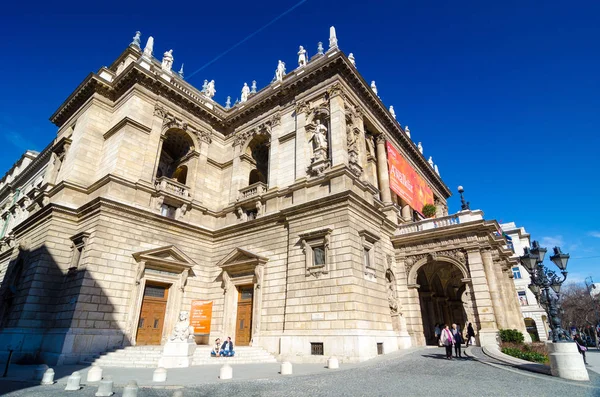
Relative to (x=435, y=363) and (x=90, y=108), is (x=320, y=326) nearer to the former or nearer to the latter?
(x=435, y=363)

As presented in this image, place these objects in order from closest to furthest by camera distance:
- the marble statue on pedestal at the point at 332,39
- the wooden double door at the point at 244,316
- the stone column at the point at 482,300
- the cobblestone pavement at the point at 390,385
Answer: the cobblestone pavement at the point at 390,385 < the stone column at the point at 482,300 < the wooden double door at the point at 244,316 < the marble statue on pedestal at the point at 332,39

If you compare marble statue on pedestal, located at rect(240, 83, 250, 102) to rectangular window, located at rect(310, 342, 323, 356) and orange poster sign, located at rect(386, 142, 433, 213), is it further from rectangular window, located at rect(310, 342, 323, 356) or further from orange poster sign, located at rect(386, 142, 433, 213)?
rectangular window, located at rect(310, 342, 323, 356)

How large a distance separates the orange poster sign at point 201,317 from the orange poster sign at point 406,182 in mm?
15812

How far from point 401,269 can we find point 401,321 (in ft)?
11.6

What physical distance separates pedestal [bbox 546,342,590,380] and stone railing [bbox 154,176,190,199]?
20566 millimetres

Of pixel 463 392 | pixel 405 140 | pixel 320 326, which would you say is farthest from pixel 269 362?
pixel 405 140

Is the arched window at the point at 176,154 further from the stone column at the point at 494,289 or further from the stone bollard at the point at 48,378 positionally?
the stone column at the point at 494,289

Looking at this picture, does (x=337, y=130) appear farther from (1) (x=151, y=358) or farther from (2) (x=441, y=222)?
(1) (x=151, y=358)

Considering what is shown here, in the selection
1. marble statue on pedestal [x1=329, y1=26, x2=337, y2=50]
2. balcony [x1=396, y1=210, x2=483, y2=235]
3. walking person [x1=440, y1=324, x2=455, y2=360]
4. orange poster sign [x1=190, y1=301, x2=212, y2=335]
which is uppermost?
marble statue on pedestal [x1=329, y1=26, x2=337, y2=50]

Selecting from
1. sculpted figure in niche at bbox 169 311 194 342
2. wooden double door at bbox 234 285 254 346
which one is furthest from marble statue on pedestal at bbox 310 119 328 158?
sculpted figure in niche at bbox 169 311 194 342

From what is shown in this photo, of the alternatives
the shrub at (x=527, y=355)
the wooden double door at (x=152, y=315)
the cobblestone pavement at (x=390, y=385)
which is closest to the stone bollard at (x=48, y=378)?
the cobblestone pavement at (x=390, y=385)

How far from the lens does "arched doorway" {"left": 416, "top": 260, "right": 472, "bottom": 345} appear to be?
25219 millimetres

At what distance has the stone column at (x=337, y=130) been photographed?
774 inches

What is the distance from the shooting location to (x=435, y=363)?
551 inches
